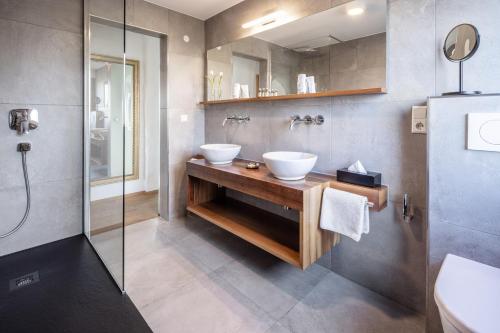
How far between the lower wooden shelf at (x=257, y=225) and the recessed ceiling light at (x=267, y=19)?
180cm

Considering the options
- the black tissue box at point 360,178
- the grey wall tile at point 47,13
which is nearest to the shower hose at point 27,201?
the grey wall tile at point 47,13

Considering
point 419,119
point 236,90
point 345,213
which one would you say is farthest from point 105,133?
point 419,119

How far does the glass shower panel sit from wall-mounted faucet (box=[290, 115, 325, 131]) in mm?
1341

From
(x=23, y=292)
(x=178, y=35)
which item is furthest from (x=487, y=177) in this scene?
(x=178, y=35)

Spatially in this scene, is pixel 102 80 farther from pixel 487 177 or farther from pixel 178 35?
pixel 487 177

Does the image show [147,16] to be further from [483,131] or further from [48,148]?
[483,131]

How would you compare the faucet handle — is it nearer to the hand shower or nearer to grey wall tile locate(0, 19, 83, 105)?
grey wall tile locate(0, 19, 83, 105)

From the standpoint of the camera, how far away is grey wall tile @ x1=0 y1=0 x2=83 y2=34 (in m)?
2.15

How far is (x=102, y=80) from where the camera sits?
87.9 inches

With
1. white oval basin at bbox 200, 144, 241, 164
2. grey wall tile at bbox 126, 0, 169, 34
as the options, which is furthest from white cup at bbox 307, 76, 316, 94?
grey wall tile at bbox 126, 0, 169, 34

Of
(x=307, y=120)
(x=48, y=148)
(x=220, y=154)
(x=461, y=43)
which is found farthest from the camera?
(x=220, y=154)

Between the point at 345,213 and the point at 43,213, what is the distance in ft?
8.60

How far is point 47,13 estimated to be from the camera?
231 cm

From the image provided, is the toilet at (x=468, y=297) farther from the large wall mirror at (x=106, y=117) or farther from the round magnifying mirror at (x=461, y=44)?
the large wall mirror at (x=106, y=117)
